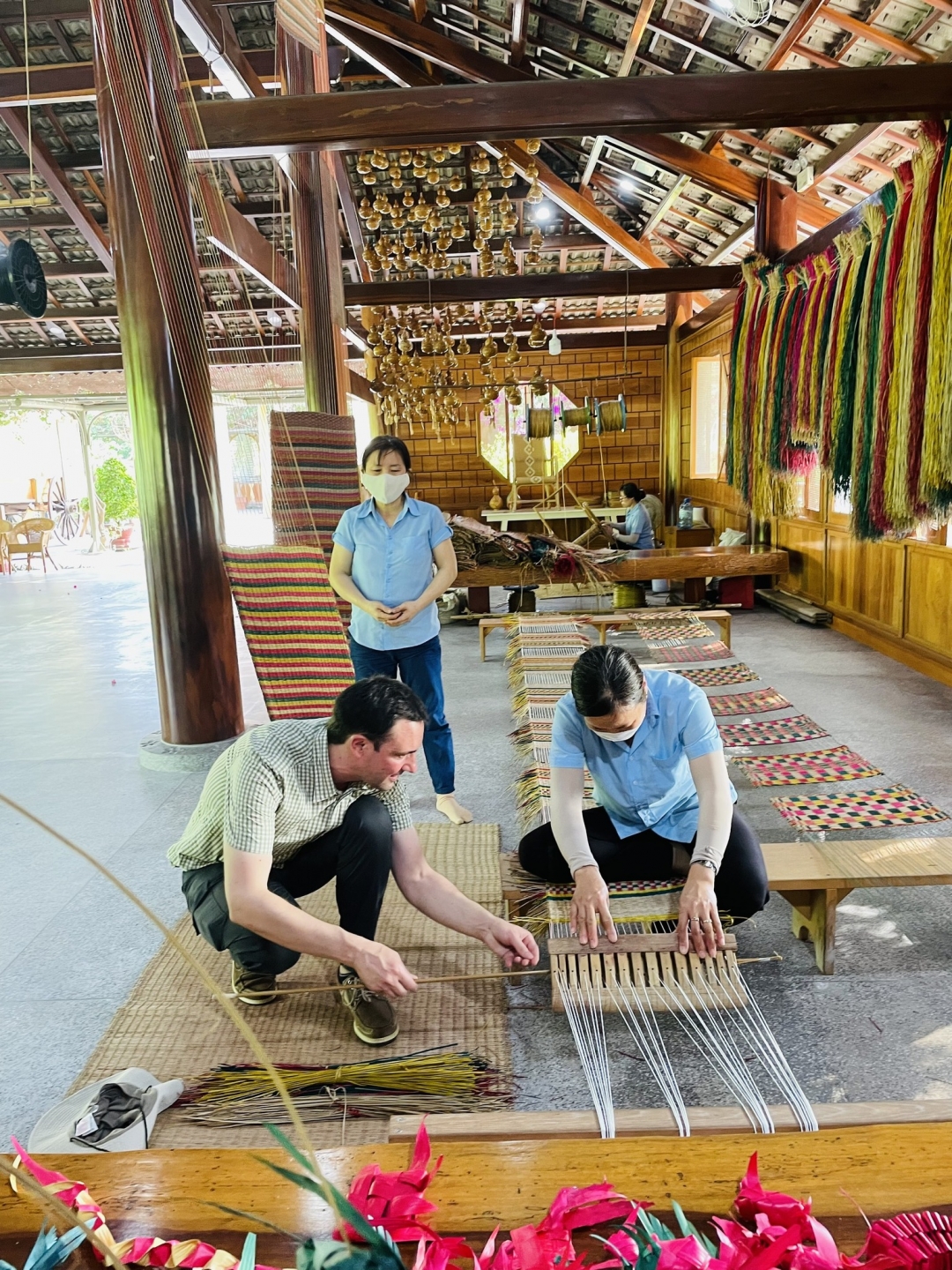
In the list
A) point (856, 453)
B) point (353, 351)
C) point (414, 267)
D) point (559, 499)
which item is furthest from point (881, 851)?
point (353, 351)

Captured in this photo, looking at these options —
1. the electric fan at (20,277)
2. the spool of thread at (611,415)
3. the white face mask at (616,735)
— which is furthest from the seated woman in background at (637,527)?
the electric fan at (20,277)

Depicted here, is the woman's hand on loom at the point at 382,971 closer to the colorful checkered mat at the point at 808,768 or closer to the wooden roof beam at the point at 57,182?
the colorful checkered mat at the point at 808,768

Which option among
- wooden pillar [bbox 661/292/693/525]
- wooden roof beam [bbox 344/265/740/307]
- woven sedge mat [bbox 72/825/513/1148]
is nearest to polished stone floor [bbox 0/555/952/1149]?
woven sedge mat [bbox 72/825/513/1148]

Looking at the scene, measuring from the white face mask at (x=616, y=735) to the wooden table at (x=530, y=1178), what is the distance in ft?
2.80

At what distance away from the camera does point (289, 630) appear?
9.82ft

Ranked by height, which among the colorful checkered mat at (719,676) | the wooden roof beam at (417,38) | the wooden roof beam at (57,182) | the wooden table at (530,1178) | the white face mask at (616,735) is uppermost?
the wooden roof beam at (417,38)

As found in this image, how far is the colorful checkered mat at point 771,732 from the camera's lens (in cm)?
301

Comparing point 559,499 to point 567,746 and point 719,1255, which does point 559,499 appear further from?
point 719,1255

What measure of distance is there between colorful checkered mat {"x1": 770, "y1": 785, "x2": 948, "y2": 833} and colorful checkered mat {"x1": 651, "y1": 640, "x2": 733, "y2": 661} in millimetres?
1697

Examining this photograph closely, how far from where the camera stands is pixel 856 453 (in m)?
3.82

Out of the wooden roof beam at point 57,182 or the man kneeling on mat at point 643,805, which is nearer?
the man kneeling on mat at point 643,805

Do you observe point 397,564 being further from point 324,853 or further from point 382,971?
point 382,971

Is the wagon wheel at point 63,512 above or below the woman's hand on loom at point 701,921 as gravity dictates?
above

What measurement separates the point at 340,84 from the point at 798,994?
7669mm
